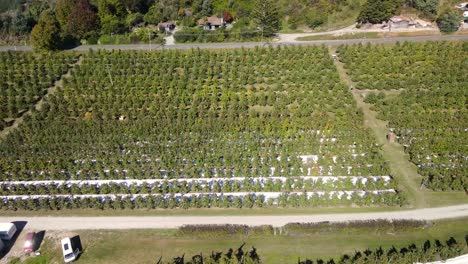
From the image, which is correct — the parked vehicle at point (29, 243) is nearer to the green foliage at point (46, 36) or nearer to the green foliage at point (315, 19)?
the green foliage at point (46, 36)

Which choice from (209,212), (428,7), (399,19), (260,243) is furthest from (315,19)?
(260,243)

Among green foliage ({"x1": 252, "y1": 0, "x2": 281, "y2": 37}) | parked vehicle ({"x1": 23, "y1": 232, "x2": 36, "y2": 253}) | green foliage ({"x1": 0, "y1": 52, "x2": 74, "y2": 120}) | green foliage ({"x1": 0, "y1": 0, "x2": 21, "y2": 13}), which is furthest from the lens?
green foliage ({"x1": 0, "y1": 0, "x2": 21, "y2": 13})

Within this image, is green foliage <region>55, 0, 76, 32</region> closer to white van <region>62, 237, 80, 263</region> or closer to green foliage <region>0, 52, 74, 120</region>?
green foliage <region>0, 52, 74, 120</region>

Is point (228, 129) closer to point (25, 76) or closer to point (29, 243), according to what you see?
point (29, 243)

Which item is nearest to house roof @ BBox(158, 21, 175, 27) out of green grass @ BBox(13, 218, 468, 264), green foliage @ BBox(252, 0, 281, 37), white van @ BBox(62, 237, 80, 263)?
green foliage @ BBox(252, 0, 281, 37)

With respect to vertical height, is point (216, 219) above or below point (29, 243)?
above

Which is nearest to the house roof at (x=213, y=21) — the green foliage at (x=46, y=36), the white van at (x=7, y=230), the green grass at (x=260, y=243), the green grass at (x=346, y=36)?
the green grass at (x=346, y=36)
